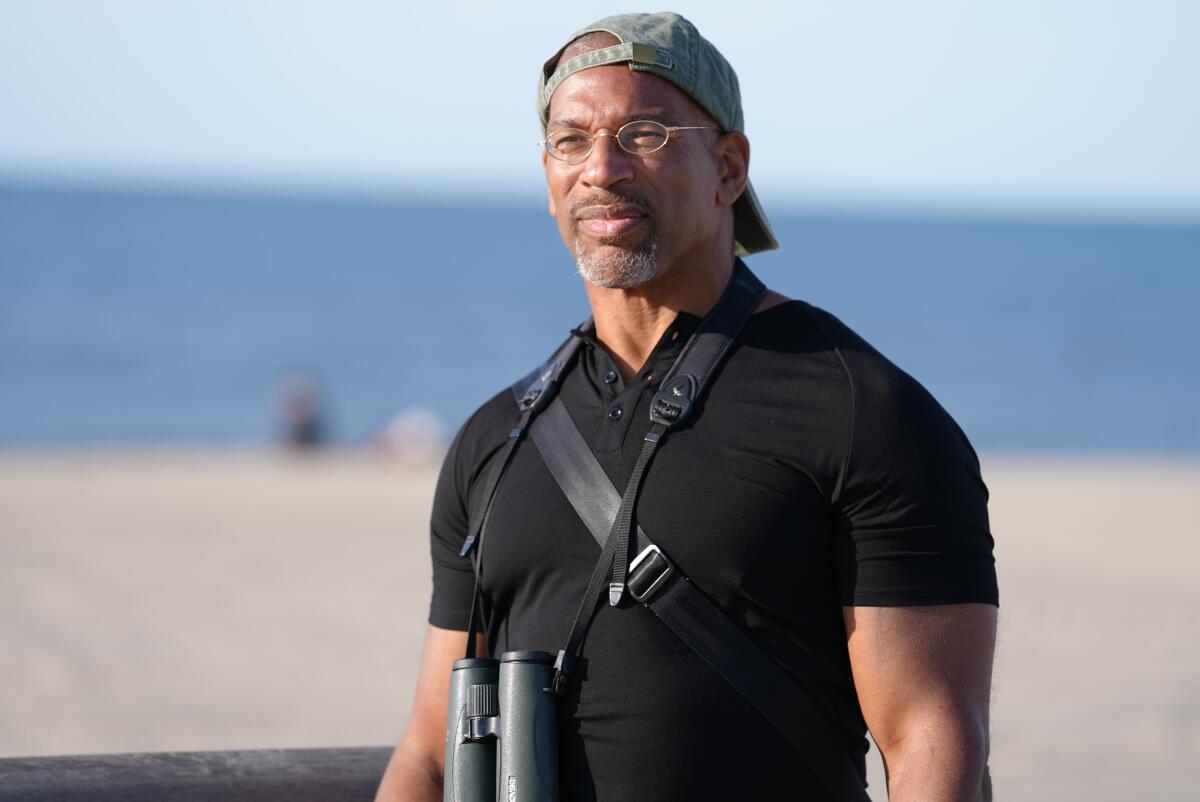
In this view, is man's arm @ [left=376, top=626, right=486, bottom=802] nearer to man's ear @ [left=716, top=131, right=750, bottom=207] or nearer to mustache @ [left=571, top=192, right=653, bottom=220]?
mustache @ [left=571, top=192, right=653, bottom=220]

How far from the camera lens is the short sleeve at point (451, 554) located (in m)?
3.39

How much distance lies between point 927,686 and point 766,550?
1.24ft

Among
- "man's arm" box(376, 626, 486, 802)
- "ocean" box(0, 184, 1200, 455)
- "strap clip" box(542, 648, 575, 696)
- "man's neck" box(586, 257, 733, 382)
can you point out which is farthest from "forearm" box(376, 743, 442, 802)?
"ocean" box(0, 184, 1200, 455)

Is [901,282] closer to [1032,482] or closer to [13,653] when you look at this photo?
[1032,482]

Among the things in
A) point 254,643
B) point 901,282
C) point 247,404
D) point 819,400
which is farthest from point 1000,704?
point 901,282

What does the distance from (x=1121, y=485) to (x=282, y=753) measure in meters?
20.2

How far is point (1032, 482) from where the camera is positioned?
74.2 feet

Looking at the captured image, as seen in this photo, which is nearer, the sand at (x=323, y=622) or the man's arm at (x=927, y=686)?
the man's arm at (x=927, y=686)

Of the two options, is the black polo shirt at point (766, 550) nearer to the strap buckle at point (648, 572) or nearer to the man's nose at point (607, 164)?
the strap buckle at point (648, 572)

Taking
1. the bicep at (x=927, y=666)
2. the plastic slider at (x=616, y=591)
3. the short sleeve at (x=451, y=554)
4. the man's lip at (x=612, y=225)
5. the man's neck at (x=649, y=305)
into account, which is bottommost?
the bicep at (x=927, y=666)

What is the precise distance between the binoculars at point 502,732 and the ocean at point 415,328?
32124 millimetres

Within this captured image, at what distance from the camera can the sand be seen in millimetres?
9211

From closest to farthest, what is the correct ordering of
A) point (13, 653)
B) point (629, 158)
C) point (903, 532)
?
point (903, 532) < point (629, 158) < point (13, 653)

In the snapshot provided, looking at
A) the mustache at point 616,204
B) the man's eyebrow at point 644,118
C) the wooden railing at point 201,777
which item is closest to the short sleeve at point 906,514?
the mustache at point 616,204
